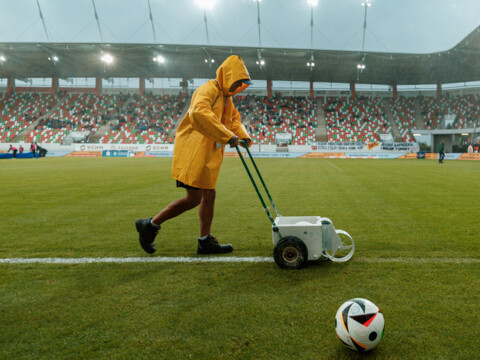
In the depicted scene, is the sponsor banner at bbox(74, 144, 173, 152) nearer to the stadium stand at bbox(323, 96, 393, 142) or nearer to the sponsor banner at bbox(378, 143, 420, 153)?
the stadium stand at bbox(323, 96, 393, 142)

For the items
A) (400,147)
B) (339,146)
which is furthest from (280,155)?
(400,147)

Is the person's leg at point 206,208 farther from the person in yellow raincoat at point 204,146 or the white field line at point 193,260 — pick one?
the white field line at point 193,260

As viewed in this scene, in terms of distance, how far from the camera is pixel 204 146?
129 inches

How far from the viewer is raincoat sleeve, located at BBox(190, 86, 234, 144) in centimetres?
306

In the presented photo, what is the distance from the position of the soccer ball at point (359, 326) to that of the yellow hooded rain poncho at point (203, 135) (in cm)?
184

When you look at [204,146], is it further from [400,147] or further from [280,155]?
[400,147]

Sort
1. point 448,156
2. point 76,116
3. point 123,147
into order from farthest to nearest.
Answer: point 76,116 → point 123,147 → point 448,156

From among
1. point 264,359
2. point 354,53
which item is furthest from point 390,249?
point 354,53

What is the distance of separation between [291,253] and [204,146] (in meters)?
1.31

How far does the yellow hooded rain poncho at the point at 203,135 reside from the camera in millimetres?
3135

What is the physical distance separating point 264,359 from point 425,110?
53607mm

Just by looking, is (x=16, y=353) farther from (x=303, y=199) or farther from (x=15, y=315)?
(x=303, y=199)

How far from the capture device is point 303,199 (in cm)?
740

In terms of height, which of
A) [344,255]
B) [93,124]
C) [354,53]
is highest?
[354,53]
